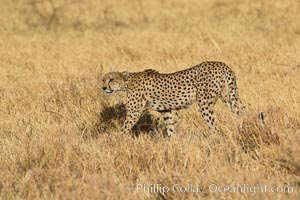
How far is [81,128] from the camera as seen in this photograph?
598cm

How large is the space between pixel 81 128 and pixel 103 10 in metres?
8.69

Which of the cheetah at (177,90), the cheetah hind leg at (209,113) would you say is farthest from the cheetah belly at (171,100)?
the cheetah hind leg at (209,113)

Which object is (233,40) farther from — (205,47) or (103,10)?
(103,10)

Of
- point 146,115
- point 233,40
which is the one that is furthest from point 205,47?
point 146,115

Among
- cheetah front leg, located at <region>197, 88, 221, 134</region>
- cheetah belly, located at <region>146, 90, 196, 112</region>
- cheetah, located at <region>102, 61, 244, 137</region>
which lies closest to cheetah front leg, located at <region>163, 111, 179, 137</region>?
cheetah, located at <region>102, 61, 244, 137</region>

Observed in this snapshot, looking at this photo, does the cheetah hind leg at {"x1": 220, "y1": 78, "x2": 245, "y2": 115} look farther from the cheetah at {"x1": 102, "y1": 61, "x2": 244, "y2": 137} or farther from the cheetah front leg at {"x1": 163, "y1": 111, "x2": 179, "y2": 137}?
the cheetah front leg at {"x1": 163, "y1": 111, "x2": 179, "y2": 137}

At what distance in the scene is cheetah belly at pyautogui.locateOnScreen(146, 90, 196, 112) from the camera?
18.4ft

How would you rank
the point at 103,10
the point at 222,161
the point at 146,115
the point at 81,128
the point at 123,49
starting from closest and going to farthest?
the point at 222,161 → the point at 81,128 → the point at 146,115 → the point at 123,49 → the point at 103,10

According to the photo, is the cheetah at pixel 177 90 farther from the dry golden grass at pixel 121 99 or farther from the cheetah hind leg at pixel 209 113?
the dry golden grass at pixel 121 99

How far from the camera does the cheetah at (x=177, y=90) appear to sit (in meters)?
5.57

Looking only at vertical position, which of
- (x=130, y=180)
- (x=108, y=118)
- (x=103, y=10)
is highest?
(x=103, y=10)

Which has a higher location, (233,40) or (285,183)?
(233,40)

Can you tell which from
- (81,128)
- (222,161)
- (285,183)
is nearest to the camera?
(285,183)

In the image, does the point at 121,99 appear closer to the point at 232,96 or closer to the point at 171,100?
the point at 171,100
